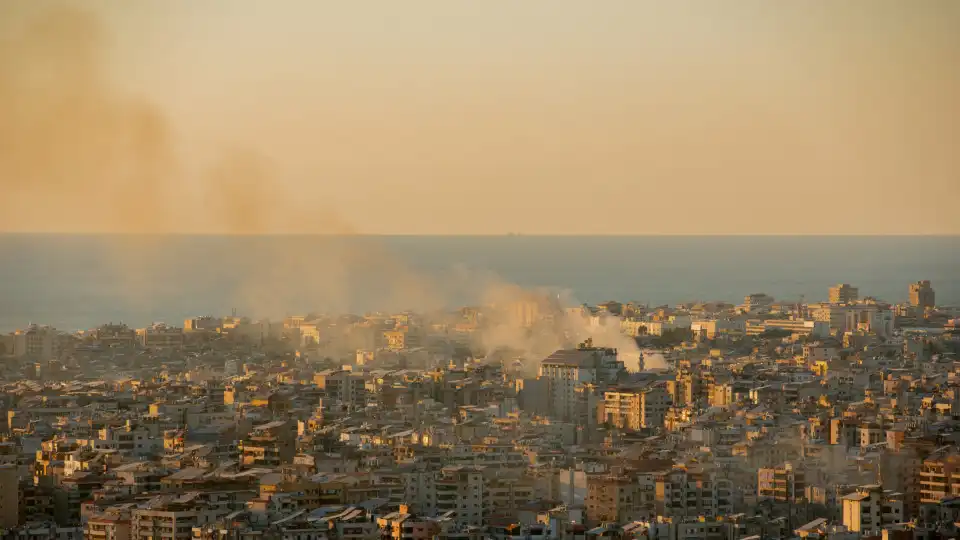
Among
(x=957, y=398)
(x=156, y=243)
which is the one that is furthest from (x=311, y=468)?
Result: (x=156, y=243)

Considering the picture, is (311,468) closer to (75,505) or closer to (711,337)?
(75,505)

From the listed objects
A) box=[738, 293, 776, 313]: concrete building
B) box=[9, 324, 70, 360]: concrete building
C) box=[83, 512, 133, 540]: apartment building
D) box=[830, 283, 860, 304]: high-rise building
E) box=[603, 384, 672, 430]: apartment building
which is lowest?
box=[83, 512, 133, 540]: apartment building

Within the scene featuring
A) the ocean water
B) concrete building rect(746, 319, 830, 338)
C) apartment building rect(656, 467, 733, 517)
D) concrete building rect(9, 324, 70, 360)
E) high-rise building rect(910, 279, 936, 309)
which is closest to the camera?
apartment building rect(656, 467, 733, 517)

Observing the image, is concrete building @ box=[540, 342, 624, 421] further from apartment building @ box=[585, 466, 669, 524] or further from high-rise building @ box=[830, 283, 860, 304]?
high-rise building @ box=[830, 283, 860, 304]

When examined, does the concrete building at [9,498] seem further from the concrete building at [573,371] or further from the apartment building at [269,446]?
the concrete building at [573,371]

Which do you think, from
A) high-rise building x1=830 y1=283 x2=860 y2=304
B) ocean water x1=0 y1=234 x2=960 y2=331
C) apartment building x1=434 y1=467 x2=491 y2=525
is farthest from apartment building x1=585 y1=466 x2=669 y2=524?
high-rise building x1=830 y1=283 x2=860 y2=304

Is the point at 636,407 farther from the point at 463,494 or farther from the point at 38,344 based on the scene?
the point at 38,344
